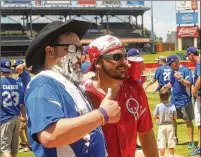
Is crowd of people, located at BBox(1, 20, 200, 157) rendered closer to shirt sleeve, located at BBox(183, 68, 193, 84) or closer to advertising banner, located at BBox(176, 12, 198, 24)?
shirt sleeve, located at BBox(183, 68, 193, 84)

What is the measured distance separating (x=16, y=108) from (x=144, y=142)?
4084mm

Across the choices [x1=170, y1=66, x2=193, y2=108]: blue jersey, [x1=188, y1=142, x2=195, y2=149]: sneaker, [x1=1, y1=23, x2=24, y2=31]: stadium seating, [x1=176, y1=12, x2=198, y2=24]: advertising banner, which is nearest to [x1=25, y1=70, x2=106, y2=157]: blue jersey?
[x1=188, y1=142, x2=195, y2=149]: sneaker

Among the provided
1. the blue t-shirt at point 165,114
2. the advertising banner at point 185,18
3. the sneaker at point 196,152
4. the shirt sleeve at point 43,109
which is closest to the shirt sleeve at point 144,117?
the shirt sleeve at point 43,109

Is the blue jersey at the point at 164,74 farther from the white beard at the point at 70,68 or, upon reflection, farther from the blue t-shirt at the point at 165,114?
the white beard at the point at 70,68

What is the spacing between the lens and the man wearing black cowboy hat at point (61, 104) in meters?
1.87

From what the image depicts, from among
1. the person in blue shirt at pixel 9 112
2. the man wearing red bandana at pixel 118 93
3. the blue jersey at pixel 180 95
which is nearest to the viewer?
the man wearing red bandana at pixel 118 93

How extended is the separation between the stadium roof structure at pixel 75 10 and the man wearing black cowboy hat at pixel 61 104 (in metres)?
51.6

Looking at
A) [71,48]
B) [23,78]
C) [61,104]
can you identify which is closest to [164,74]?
[23,78]

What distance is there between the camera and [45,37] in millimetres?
2221

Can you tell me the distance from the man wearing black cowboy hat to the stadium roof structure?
5164 centimetres

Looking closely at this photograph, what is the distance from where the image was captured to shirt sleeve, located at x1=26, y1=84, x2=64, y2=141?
1885mm

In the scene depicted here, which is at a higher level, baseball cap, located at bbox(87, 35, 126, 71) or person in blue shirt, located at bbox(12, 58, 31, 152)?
baseball cap, located at bbox(87, 35, 126, 71)

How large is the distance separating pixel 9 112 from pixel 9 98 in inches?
8.4

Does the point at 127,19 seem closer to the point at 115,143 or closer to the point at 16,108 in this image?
the point at 16,108
